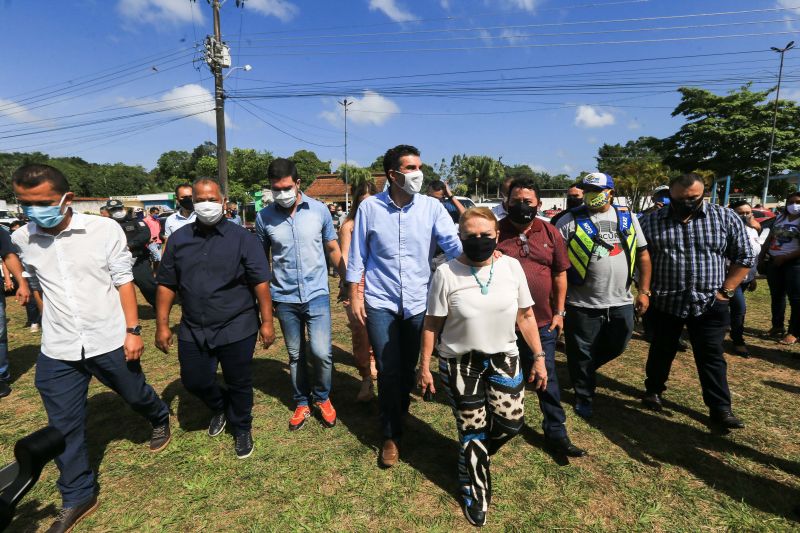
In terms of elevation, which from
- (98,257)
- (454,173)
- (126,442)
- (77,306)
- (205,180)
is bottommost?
(126,442)

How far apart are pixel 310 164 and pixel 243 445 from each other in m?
65.3

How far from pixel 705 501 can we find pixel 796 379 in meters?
2.78

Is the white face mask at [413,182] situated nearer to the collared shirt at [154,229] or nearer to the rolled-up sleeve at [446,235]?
the rolled-up sleeve at [446,235]

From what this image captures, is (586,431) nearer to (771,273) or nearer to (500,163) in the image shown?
(771,273)

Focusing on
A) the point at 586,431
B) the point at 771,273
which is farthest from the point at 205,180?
the point at 771,273

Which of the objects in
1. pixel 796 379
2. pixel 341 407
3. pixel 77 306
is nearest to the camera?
pixel 77 306

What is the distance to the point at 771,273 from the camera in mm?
5465

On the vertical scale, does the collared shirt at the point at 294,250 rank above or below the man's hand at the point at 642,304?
above

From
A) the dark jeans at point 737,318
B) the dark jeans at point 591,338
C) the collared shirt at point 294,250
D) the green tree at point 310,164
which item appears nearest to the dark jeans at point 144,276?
the collared shirt at point 294,250

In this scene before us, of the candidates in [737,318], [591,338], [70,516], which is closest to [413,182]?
[591,338]

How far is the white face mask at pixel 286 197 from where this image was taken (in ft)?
10.7

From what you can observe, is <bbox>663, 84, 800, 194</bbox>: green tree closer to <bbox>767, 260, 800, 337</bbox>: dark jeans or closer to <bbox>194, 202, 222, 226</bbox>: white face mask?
<bbox>767, 260, 800, 337</bbox>: dark jeans

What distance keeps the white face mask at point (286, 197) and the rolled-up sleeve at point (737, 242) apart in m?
3.44

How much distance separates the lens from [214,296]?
2.83 m
